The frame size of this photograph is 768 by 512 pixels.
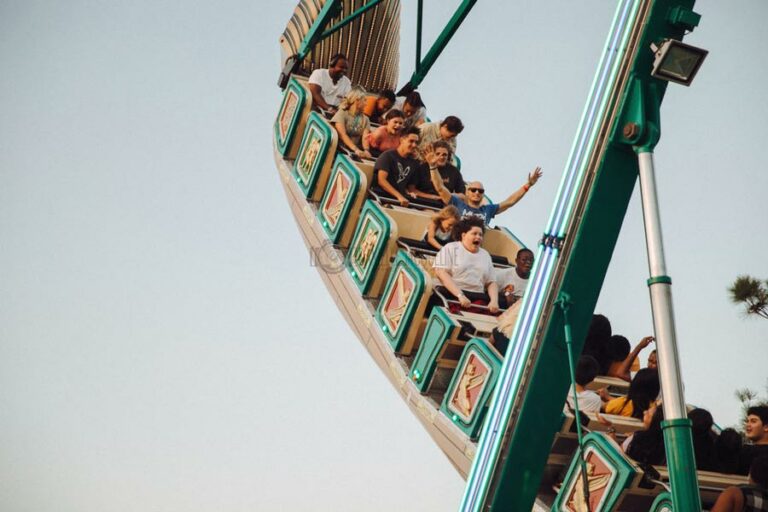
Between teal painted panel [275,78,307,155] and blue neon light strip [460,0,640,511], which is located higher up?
teal painted panel [275,78,307,155]

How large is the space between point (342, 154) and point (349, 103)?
906 millimetres

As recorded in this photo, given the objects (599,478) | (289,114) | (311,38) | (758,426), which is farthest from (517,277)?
(311,38)

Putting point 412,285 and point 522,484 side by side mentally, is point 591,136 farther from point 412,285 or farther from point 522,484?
point 412,285

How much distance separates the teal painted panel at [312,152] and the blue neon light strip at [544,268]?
3.82m

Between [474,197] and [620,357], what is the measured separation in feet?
5.09

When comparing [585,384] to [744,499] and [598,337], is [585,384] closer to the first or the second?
[598,337]

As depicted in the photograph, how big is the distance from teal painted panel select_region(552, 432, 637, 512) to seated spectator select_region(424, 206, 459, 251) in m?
2.28

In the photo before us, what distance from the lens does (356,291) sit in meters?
6.84

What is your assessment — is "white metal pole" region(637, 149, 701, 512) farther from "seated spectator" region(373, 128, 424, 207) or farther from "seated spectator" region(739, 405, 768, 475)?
"seated spectator" region(373, 128, 424, 207)

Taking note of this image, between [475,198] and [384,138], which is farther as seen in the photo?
[384,138]

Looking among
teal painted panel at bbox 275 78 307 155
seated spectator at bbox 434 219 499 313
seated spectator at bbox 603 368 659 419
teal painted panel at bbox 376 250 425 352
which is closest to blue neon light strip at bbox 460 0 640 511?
seated spectator at bbox 603 368 659 419

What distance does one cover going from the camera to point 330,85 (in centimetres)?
890

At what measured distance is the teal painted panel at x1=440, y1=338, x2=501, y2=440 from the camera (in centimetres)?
511

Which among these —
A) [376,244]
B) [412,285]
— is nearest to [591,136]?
[412,285]
